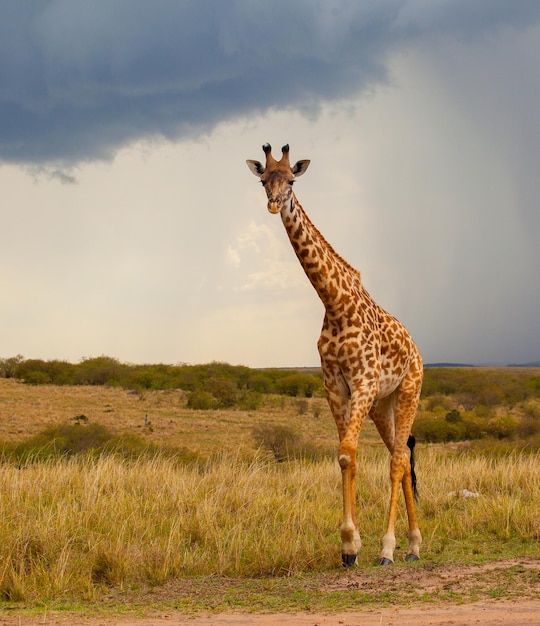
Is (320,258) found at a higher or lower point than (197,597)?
higher

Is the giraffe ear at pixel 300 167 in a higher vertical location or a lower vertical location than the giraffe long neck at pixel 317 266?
higher

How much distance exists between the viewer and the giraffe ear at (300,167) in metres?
7.62

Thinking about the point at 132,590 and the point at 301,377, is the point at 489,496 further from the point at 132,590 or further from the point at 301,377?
the point at 301,377

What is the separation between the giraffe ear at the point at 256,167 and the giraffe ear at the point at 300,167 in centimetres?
31

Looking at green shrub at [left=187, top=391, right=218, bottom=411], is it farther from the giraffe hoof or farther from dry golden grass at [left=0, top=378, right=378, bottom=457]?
the giraffe hoof

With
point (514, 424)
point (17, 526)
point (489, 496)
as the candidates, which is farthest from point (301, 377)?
point (17, 526)

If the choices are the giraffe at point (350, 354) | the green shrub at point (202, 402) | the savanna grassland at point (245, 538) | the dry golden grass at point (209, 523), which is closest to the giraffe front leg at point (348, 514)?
the giraffe at point (350, 354)

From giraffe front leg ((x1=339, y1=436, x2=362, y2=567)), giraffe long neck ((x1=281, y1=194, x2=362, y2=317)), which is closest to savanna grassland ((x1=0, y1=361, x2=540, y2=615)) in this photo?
giraffe front leg ((x1=339, y1=436, x2=362, y2=567))

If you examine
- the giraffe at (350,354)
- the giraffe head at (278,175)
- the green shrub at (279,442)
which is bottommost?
the green shrub at (279,442)

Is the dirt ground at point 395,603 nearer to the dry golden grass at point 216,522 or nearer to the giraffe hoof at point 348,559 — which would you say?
the giraffe hoof at point 348,559

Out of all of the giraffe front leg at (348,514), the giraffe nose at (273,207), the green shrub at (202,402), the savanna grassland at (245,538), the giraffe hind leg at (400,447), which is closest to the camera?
the savanna grassland at (245,538)

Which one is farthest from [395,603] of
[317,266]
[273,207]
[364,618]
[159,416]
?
[159,416]

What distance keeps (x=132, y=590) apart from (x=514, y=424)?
27178 mm

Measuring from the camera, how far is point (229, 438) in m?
29.4
